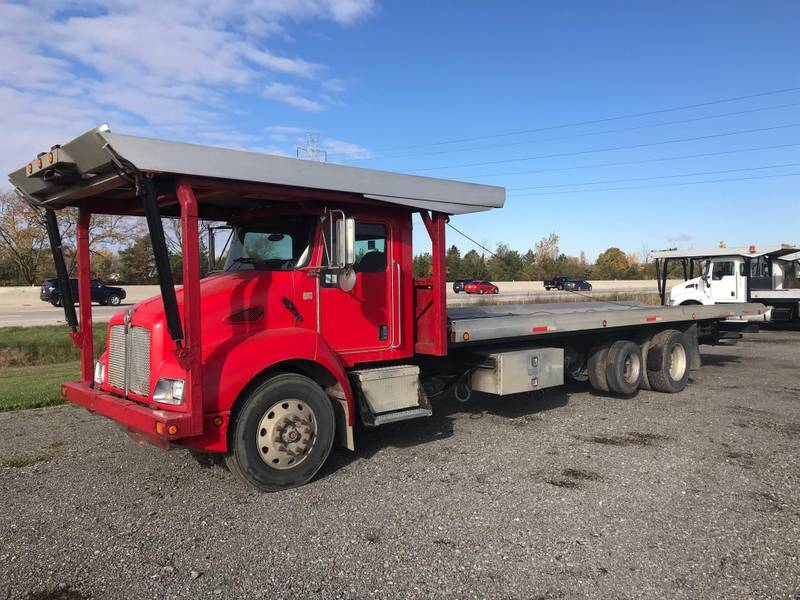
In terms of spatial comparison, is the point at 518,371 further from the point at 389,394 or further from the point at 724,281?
the point at 724,281

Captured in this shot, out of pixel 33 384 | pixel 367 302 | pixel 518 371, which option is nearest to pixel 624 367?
pixel 518 371

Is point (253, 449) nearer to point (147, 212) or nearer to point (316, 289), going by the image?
point (316, 289)

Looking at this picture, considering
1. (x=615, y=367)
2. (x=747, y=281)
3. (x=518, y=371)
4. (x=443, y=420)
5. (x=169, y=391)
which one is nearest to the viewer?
(x=169, y=391)

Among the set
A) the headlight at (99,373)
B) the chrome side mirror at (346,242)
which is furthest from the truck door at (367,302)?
the headlight at (99,373)

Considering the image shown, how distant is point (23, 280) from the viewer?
50.8 m

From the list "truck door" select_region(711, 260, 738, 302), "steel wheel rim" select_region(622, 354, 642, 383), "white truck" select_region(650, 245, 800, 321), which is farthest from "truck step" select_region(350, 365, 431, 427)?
"truck door" select_region(711, 260, 738, 302)

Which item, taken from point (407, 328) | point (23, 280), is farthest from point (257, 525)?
point (23, 280)

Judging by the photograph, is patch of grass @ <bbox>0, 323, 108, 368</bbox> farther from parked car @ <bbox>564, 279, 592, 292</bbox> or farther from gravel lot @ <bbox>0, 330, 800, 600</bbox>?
parked car @ <bbox>564, 279, 592, 292</bbox>

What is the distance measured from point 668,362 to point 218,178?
24.8 feet

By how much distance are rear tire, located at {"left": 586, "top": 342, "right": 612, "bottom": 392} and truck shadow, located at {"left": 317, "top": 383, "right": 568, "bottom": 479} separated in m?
0.50

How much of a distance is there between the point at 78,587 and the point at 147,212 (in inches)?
97.0

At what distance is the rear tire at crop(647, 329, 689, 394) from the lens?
962 centimetres

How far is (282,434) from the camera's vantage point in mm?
5223

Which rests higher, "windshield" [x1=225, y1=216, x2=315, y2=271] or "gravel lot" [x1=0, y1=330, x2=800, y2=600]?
"windshield" [x1=225, y1=216, x2=315, y2=271]
